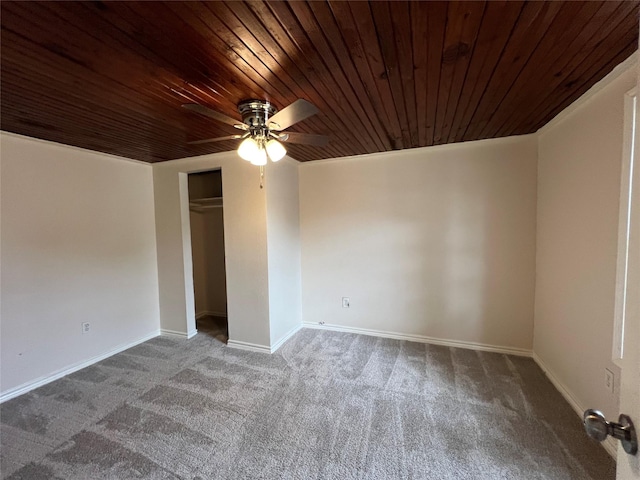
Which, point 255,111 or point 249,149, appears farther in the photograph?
point 255,111

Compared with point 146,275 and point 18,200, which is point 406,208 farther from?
point 18,200

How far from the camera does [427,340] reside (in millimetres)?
3197

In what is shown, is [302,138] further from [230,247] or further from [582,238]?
[582,238]

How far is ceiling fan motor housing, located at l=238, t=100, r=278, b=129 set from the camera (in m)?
1.85

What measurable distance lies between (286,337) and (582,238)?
2.99 m

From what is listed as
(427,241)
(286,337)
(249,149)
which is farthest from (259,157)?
(286,337)

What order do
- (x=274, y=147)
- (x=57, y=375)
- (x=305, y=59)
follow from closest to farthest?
1. (x=305, y=59)
2. (x=274, y=147)
3. (x=57, y=375)

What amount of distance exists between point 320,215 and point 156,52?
8.20 feet

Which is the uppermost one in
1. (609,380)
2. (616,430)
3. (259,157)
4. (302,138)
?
(302,138)

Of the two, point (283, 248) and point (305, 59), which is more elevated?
point (305, 59)

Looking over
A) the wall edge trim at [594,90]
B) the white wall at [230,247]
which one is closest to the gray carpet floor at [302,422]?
the white wall at [230,247]

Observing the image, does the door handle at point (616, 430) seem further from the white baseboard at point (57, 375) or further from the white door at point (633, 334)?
the white baseboard at point (57, 375)

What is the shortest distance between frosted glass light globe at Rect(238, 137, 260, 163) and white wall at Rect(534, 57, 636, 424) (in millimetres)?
2195

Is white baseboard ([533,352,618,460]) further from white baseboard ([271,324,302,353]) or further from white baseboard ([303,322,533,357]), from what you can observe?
white baseboard ([271,324,302,353])
